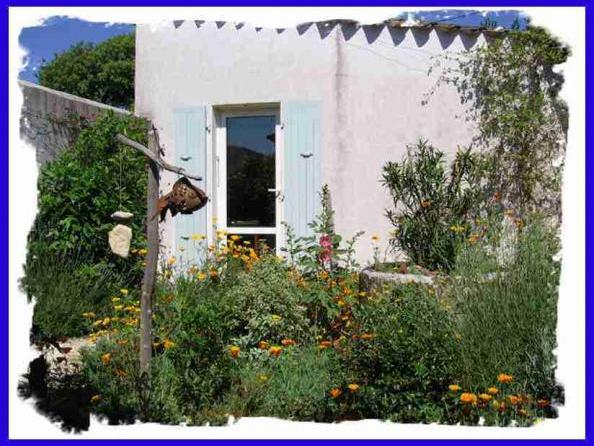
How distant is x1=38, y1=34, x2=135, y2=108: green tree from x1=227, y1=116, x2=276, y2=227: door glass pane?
1102cm

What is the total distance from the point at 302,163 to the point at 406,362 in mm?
3723

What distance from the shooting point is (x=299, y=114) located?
6.68 metres

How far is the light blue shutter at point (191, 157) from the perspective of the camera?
22.7ft

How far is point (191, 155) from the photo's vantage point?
6.97 m

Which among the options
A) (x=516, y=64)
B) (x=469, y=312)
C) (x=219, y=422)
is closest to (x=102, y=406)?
(x=219, y=422)

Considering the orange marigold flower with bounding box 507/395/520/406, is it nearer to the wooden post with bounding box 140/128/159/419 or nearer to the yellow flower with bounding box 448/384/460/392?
the yellow flower with bounding box 448/384/460/392

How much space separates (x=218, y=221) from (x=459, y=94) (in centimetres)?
290

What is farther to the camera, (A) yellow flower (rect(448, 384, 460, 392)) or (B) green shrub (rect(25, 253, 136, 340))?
(B) green shrub (rect(25, 253, 136, 340))

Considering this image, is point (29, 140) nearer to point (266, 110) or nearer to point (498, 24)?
point (266, 110)

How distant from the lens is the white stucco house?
6.61 metres

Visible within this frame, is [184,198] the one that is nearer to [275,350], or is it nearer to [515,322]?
[275,350]

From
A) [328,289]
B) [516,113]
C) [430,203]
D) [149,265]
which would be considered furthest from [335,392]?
[516,113]

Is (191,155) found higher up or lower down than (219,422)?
higher up

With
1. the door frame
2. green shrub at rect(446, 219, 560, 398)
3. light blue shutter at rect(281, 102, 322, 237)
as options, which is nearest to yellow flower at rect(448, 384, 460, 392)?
green shrub at rect(446, 219, 560, 398)
